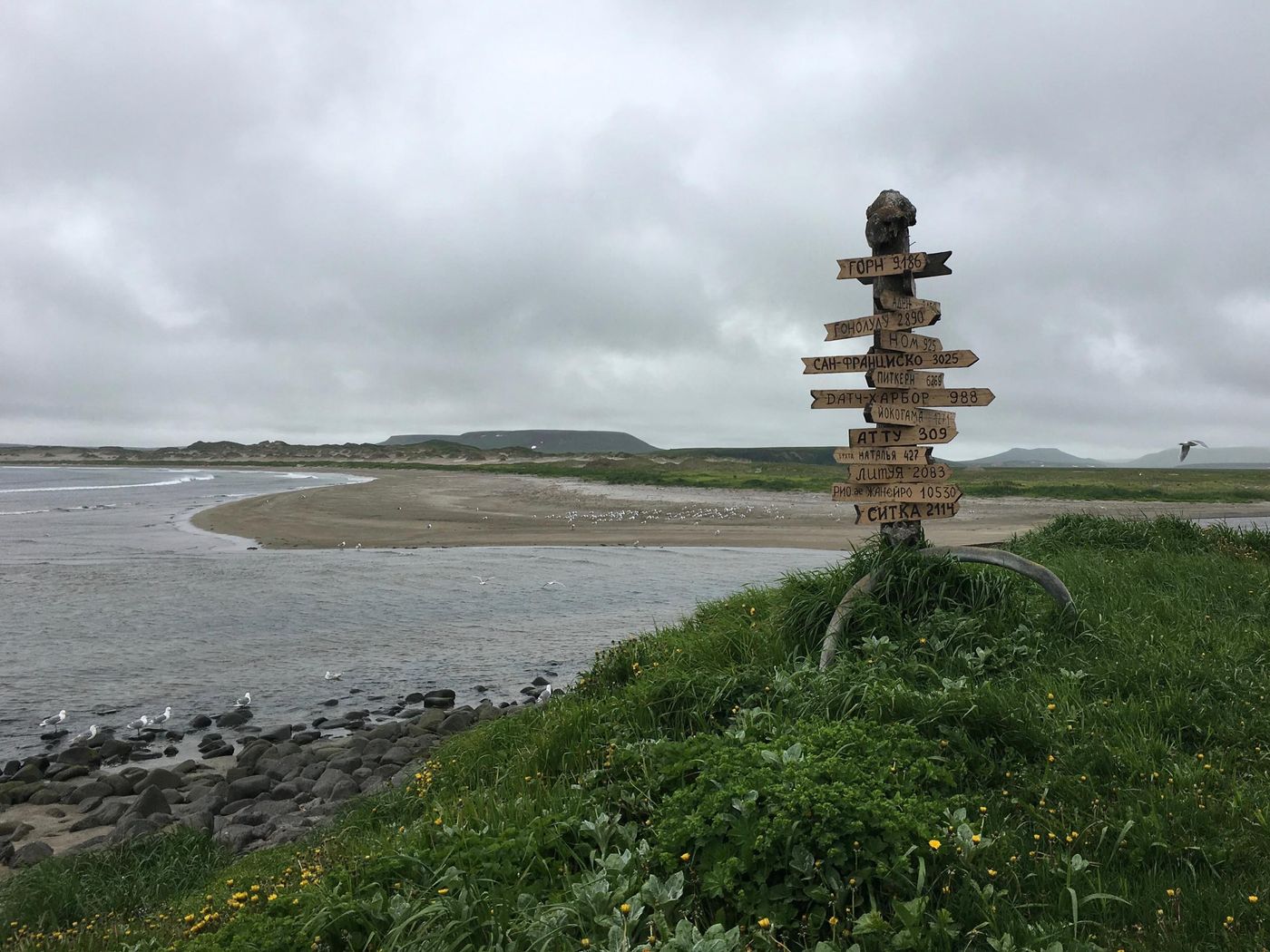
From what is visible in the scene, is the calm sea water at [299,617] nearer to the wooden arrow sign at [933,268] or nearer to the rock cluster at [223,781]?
the rock cluster at [223,781]

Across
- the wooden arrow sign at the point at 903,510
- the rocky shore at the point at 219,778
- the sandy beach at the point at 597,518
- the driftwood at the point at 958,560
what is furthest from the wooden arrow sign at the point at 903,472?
the sandy beach at the point at 597,518

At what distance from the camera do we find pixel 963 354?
7.32 meters

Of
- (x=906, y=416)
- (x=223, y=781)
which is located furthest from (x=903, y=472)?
(x=223, y=781)

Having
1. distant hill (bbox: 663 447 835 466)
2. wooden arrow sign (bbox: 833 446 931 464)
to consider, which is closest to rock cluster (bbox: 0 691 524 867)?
wooden arrow sign (bbox: 833 446 931 464)

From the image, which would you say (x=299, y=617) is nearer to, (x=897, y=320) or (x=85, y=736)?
Result: (x=85, y=736)

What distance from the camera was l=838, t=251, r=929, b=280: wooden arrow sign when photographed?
7.18 m

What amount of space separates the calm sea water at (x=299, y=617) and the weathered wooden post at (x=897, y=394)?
5.20m

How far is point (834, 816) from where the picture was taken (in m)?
3.40

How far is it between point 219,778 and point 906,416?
725 centimetres

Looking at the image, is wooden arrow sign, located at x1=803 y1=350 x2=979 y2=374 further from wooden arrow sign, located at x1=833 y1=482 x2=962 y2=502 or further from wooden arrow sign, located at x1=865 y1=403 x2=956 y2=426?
wooden arrow sign, located at x1=833 y1=482 x2=962 y2=502

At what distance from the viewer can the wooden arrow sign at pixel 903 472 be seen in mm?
7262

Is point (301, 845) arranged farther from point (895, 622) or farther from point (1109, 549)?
point (1109, 549)

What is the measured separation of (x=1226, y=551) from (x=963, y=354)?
5.69 metres

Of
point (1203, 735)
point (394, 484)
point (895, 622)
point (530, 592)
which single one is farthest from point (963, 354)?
point (394, 484)
